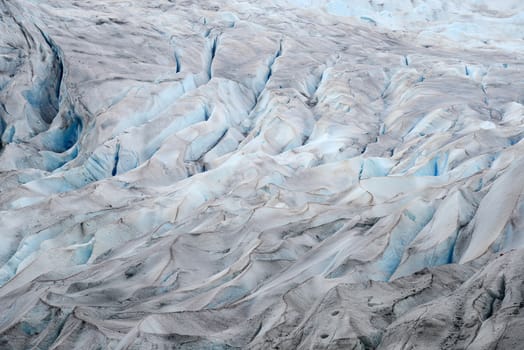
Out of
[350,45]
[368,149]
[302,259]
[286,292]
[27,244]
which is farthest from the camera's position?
[350,45]

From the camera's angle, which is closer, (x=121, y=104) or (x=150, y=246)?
(x=150, y=246)

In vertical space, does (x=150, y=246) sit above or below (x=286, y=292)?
below

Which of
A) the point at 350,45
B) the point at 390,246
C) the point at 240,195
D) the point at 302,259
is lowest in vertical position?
the point at 350,45

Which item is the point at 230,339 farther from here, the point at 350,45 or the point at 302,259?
the point at 350,45

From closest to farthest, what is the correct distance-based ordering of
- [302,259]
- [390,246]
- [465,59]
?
[390,246], [302,259], [465,59]

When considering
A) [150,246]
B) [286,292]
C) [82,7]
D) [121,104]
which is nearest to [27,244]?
[150,246]

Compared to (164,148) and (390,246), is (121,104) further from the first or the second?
(390,246)
